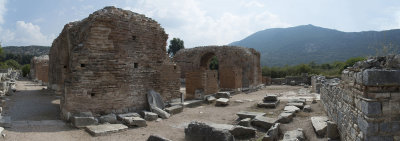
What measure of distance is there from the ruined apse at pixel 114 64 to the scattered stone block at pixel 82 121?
45 centimetres

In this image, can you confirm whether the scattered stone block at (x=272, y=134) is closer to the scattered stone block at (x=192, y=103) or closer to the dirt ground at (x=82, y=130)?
the dirt ground at (x=82, y=130)

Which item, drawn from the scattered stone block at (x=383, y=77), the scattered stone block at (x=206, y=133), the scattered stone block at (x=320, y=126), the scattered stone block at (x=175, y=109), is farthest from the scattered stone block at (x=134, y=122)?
the scattered stone block at (x=383, y=77)

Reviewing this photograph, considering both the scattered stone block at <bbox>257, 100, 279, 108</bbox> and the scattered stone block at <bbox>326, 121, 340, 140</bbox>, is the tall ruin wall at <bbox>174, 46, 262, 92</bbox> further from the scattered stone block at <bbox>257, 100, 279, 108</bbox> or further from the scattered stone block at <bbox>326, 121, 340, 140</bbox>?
the scattered stone block at <bbox>326, 121, 340, 140</bbox>

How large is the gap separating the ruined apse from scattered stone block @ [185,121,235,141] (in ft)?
11.3

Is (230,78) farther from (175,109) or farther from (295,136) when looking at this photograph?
(295,136)

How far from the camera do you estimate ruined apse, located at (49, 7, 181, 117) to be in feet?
25.0

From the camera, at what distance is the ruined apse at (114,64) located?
25.0ft

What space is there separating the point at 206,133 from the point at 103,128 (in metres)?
3.09

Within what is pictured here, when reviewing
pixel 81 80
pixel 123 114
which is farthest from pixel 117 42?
pixel 123 114

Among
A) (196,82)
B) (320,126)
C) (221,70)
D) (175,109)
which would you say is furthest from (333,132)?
(221,70)

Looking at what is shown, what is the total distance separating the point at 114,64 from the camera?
8.30 metres

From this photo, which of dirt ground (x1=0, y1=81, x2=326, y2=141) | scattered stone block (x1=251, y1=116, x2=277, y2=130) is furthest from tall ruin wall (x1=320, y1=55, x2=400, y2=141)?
scattered stone block (x1=251, y1=116, x2=277, y2=130)

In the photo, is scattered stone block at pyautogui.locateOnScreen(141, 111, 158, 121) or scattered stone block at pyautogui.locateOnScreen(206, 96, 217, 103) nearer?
scattered stone block at pyautogui.locateOnScreen(141, 111, 158, 121)

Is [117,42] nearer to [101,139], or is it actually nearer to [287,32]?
[101,139]
